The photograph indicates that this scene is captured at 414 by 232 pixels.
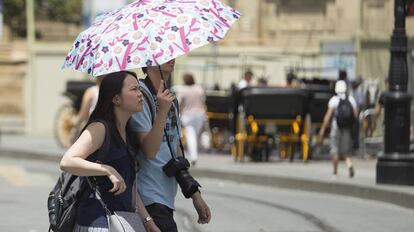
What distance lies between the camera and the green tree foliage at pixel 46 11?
53447 millimetres

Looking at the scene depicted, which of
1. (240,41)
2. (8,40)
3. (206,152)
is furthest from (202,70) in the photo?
(8,40)

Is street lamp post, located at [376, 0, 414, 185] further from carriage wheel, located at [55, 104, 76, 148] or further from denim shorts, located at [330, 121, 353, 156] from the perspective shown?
carriage wheel, located at [55, 104, 76, 148]

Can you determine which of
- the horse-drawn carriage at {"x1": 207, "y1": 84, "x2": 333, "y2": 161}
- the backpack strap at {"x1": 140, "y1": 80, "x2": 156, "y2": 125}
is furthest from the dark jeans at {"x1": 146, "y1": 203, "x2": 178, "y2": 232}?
the horse-drawn carriage at {"x1": 207, "y1": 84, "x2": 333, "y2": 161}

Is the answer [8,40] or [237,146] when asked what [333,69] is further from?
[8,40]

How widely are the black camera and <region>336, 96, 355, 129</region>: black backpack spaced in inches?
473

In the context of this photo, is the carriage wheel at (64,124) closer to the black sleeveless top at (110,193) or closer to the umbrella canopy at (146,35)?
the umbrella canopy at (146,35)

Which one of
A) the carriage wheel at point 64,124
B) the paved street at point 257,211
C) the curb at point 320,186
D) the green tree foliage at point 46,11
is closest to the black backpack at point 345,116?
the curb at point 320,186

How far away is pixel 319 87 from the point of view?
25.0 metres

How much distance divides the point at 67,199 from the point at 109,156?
0.33 metres

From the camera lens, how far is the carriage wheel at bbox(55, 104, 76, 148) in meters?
26.4

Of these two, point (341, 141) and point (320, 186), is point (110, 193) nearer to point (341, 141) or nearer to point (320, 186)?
point (320, 186)

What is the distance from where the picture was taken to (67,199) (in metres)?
6.13

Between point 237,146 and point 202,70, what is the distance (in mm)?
7047

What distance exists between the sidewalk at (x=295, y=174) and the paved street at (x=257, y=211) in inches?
5.3
